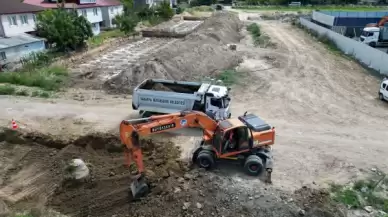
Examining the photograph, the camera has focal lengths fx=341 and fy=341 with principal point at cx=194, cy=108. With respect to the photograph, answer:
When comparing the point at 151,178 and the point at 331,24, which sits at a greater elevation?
the point at 331,24

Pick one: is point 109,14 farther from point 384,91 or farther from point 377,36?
point 384,91

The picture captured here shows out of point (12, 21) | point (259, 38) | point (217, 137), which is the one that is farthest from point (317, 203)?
point (12, 21)

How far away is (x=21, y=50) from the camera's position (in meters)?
30.8

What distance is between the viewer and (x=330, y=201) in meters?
10.6

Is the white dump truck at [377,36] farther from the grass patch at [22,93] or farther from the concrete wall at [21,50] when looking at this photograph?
the concrete wall at [21,50]

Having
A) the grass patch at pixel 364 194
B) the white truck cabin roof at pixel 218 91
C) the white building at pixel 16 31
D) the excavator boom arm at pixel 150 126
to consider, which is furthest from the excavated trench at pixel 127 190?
the white building at pixel 16 31

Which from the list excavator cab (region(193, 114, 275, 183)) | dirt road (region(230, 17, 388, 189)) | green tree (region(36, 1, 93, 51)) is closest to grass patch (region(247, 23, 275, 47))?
dirt road (region(230, 17, 388, 189))

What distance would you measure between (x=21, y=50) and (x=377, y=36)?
33.8 metres

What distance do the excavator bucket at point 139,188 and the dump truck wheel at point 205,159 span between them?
2.17 meters

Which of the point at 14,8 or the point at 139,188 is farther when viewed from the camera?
the point at 14,8

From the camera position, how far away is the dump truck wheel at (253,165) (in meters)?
11.7

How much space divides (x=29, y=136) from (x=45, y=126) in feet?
4.08

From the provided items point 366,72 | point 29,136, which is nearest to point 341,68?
point 366,72

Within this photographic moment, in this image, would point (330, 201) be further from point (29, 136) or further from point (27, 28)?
point (27, 28)
